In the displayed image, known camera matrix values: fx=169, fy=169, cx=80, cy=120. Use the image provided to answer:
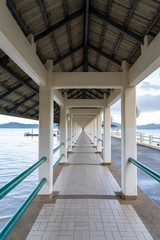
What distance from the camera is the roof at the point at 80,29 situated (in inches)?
94.7

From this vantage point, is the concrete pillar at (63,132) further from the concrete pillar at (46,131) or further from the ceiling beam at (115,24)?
the ceiling beam at (115,24)

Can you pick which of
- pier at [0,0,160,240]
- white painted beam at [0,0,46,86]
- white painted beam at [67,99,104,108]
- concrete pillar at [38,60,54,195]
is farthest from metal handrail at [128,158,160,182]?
white painted beam at [67,99,104,108]

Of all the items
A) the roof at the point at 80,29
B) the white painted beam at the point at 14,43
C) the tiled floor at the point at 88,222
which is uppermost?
the roof at the point at 80,29

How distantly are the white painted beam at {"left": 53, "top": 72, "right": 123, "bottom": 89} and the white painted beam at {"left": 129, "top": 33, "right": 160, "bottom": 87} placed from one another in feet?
1.70

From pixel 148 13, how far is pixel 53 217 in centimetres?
354

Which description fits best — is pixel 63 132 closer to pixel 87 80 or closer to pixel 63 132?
pixel 63 132

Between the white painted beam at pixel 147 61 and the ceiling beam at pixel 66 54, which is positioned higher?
the ceiling beam at pixel 66 54

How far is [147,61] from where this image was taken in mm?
2701

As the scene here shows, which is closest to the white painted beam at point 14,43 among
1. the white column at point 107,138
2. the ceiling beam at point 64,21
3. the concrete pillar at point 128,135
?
the ceiling beam at point 64,21

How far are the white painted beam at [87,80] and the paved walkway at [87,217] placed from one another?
2523mm

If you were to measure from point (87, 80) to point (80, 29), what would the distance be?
1057mm

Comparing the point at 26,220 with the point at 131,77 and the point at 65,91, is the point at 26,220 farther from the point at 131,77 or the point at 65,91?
the point at 65,91

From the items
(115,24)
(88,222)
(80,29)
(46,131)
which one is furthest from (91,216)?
(80,29)

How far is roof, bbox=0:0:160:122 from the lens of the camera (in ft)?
7.89
